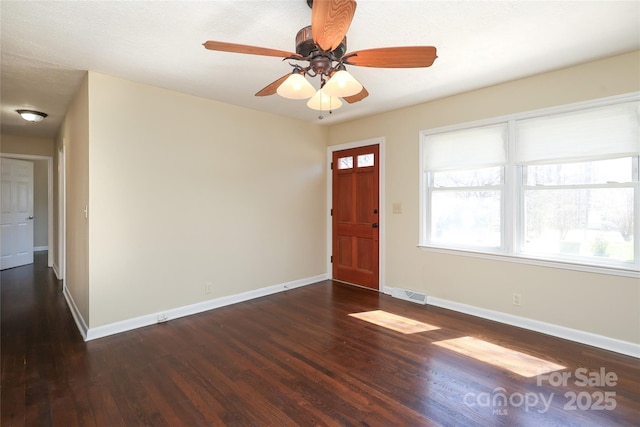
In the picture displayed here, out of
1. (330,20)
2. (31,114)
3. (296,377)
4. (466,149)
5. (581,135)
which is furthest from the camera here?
(31,114)

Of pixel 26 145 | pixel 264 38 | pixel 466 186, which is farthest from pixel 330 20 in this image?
pixel 26 145

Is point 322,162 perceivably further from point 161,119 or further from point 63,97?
point 63,97

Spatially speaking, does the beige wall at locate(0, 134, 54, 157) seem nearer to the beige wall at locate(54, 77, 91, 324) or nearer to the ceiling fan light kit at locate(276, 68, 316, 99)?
the beige wall at locate(54, 77, 91, 324)

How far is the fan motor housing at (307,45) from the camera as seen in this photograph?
1787 millimetres

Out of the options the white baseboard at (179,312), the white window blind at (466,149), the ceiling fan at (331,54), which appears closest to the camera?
the ceiling fan at (331,54)

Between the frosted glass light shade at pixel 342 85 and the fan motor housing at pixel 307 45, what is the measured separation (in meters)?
0.14

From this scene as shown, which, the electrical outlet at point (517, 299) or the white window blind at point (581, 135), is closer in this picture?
the white window blind at point (581, 135)

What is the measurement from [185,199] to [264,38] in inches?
80.2

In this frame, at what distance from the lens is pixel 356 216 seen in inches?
188

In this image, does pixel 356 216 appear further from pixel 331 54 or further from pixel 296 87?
Result: pixel 331 54

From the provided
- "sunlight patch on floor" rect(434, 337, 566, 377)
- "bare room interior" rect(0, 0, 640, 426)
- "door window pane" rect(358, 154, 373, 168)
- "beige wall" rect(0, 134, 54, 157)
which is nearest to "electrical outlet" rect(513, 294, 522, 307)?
"bare room interior" rect(0, 0, 640, 426)

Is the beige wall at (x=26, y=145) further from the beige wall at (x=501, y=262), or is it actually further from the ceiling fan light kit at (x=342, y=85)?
the ceiling fan light kit at (x=342, y=85)

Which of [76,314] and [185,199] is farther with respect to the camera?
[185,199]

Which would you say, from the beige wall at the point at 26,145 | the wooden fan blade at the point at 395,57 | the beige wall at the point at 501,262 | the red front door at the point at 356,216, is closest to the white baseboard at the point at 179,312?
the red front door at the point at 356,216
